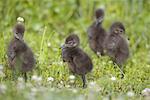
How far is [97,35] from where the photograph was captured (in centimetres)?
961

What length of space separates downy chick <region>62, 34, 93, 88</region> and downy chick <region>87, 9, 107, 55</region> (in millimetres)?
1721

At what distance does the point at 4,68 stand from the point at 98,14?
2344mm

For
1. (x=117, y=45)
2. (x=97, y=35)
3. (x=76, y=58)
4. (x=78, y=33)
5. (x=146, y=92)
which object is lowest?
(x=146, y=92)

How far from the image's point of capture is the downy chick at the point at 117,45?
8695 millimetres

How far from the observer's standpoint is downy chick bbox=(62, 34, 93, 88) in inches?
302

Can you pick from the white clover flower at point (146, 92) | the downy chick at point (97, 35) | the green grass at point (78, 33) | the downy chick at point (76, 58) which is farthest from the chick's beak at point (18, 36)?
the downy chick at point (97, 35)

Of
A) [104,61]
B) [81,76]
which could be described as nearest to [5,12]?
[104,61]

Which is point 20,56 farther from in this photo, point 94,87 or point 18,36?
point 94,87

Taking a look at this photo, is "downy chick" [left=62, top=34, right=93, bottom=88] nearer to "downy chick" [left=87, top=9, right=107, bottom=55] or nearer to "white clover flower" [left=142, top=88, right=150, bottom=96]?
"white clover flower" [left=142, top=88, right=150, bottom=96]

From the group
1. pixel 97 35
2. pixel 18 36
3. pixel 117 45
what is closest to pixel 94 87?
pixel 18 36

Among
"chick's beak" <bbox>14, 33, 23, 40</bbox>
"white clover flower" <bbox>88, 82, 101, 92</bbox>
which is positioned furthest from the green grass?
"chick's beak" <bbox>14, 33, 23, 40</bbox>

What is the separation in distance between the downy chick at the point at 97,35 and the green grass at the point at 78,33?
6.1 inches

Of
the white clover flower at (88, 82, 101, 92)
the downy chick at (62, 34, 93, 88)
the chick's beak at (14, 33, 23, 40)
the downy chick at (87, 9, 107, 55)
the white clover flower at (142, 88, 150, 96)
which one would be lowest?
the white clover flower at (142, 88, 150, 96)

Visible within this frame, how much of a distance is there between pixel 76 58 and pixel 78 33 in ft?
12.2
